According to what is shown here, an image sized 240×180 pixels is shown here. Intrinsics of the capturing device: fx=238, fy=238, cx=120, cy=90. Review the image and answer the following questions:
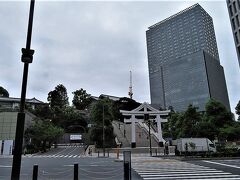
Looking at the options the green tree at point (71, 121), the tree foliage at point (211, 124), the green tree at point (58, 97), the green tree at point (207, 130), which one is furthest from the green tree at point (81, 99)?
the green tree at point (207, 130)

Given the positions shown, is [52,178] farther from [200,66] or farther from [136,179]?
[200,66]

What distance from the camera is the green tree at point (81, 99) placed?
98.0 metres

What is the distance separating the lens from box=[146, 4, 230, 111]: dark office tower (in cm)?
11694

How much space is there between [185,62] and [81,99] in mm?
60255

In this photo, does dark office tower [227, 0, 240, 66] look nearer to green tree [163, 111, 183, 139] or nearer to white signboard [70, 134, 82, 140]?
green tree [163, 111, 183, 139]

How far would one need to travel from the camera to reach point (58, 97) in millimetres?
87625

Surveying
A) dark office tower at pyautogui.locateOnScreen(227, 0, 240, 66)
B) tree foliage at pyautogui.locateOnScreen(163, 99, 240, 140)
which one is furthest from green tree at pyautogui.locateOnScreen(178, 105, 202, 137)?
dark office tower at pyautogui.locateOnScreen(227, 0, 240, 66)

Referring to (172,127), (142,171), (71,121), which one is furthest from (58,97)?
(142,171)

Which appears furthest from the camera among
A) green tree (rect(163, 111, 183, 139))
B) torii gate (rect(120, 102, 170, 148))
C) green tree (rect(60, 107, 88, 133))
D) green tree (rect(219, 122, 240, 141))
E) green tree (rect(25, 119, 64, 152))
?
green tree (rect(60, 107, 88, 133))

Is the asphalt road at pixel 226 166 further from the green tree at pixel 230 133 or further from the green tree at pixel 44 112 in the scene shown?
the green tree at pixel 44 112

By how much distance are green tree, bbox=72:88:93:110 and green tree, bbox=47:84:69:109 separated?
9056 mm

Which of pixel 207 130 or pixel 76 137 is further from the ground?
pixel 76 137

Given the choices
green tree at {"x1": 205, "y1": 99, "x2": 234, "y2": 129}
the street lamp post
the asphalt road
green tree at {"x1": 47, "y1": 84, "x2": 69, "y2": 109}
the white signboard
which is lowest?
the asphalt road

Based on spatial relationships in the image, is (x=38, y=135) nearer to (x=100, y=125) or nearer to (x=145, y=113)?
(x=100, y=125)
